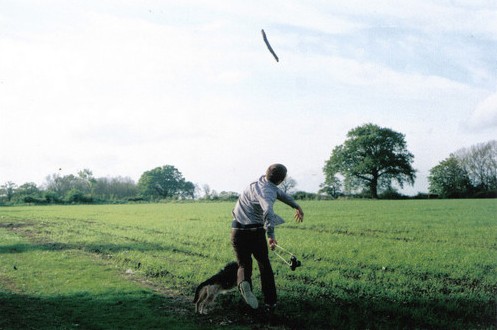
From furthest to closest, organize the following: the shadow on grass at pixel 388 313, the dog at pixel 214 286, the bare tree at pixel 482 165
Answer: the bare tree at pixel 482 165 → the dog at pixel 214 286 → the shadow on grass at pixel 388 313

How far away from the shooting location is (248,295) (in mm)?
6840

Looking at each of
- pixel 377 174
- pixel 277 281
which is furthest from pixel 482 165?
pixel 277 281

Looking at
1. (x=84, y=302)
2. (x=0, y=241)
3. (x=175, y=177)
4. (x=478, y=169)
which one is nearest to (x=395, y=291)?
(x=84, y=302)

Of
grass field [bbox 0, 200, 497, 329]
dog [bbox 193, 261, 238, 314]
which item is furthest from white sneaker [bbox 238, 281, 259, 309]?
dog [bbox 193, 261, 238, 314]

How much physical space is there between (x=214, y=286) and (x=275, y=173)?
7.41 feet

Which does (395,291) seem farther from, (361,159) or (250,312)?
(361,159)

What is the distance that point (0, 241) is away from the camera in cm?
1847

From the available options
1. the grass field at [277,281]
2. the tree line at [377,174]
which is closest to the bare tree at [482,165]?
the tree line at [377,174]

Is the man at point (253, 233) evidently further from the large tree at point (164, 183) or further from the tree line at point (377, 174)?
the large tree at point (164, 183)

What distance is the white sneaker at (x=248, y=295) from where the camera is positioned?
6793 millimetres

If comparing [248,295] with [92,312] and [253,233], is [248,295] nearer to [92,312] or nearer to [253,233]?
[253,233]

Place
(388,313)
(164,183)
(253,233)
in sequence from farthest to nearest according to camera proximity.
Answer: (164,183) < (388,313) < (253,233)

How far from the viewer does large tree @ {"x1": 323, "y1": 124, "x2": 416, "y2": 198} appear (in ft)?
271

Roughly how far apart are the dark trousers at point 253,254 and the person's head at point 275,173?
836 mm
